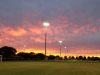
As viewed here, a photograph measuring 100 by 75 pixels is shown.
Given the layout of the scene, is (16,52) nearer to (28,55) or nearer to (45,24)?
(28,55)

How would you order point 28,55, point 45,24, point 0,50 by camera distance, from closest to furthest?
1. point 45,24
2. point 28,55
3. point 0,50

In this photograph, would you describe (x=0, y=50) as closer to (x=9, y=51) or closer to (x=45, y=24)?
(x=9, y=51)

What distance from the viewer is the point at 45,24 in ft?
333

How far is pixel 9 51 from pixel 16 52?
29.0 ft

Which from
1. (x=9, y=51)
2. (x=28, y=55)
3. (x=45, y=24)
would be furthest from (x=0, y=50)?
(x=45, y=24)

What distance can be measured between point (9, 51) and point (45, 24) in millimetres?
81805

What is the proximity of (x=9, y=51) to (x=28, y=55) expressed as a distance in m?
17.0

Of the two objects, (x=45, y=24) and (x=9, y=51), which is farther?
(x=9, y=51)

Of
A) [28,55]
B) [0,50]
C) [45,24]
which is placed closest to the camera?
[45,24]

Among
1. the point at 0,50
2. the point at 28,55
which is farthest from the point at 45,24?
the point at 0,50

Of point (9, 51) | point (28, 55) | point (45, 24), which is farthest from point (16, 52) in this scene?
point (45, 24)

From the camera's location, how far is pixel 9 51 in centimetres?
17962

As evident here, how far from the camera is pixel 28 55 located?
167 m

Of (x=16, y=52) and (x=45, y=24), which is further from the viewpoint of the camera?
(x=16, y=52)
